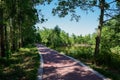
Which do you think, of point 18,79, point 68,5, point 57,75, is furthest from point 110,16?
point 18,79

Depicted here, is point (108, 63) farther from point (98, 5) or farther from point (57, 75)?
point (57, 75)

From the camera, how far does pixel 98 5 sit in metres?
19.3

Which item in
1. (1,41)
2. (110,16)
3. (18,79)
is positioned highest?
(110,16)

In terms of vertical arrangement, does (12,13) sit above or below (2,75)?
above

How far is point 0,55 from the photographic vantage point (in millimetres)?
22156

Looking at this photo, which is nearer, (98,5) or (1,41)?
(98,5)

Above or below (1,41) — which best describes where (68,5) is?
above

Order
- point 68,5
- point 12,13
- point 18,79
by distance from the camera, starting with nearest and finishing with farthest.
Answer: point 18,79, point 12,13, point 68,5

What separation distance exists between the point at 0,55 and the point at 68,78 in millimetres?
11303

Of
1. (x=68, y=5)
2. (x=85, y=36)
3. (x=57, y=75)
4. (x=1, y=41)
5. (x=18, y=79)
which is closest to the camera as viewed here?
(x=18, y=79)

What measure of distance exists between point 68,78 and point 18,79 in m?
2.83

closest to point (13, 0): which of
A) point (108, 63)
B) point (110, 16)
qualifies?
point (110, 16)

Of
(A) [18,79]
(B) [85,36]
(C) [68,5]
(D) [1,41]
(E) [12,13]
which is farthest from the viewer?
(B) [85,36]

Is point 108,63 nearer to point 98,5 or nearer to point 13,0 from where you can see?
point 98,5
